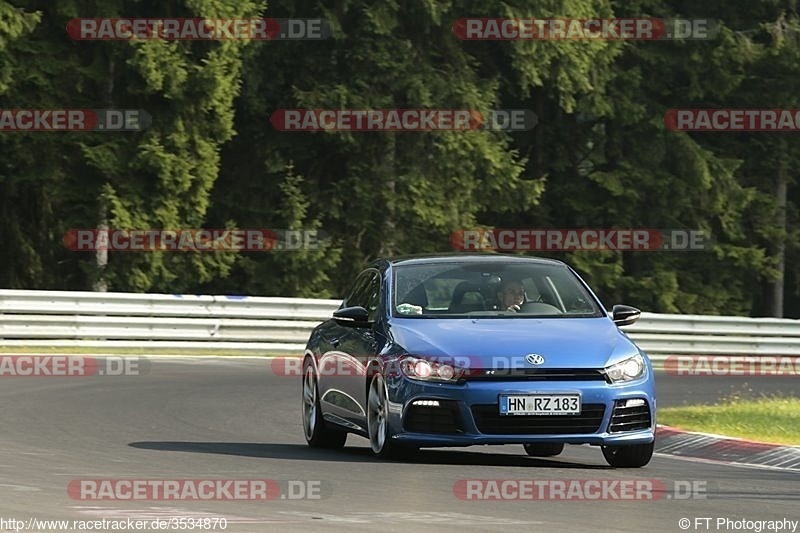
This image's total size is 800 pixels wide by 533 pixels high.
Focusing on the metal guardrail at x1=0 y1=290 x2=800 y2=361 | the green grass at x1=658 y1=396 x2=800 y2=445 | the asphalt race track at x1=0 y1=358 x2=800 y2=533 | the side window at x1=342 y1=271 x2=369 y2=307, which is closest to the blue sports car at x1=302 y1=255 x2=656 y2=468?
the asphalt race track at x1=0 y1=358 x2=800 y2=533

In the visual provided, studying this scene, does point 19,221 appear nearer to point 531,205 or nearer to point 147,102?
point 147,102

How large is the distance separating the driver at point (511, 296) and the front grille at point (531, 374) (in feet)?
3.98

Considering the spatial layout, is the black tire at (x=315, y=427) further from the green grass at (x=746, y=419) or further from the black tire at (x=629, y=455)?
the green grass at (x=746, y=419)

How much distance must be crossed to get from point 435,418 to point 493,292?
4.92ft

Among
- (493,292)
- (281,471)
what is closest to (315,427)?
(493,292)

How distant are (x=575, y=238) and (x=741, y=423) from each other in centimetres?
2395

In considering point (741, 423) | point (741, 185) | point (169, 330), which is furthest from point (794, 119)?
point (741, 423)

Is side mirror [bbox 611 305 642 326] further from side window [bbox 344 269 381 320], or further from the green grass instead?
the green grass

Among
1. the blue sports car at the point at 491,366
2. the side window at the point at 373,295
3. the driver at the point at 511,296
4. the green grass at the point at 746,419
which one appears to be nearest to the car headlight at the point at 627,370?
the blue sports car at the point at 491,366

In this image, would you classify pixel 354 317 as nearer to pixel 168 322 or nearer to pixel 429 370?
pixel 429 370

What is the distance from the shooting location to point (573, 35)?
3688 centimetres

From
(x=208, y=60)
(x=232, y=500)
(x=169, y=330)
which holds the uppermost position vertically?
(x=208, y=60)

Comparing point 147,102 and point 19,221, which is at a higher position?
point 147,102

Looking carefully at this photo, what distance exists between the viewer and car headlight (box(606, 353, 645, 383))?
41.7ft
